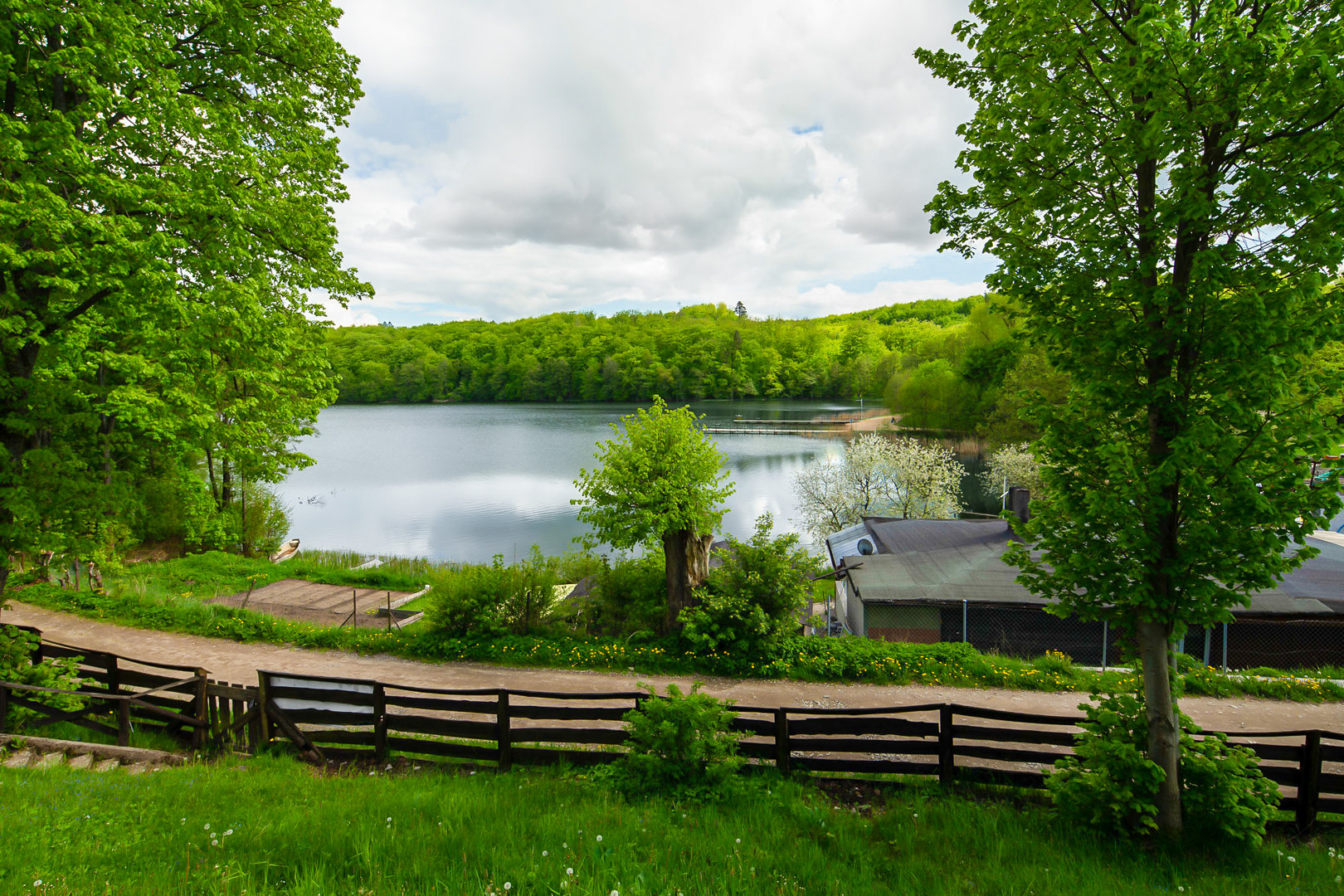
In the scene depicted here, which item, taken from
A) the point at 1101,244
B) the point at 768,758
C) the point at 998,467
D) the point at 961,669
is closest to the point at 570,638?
the point at 768,758

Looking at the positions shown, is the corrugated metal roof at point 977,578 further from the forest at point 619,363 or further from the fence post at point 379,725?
the forest at point 619,363

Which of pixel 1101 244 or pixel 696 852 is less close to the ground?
pixel 1101 244

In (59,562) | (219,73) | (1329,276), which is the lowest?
(59,562)

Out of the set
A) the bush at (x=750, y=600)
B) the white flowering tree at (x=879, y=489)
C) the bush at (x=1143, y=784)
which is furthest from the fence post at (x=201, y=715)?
the white flowering tree at (x=879, y=489)

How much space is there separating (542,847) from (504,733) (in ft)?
9.61

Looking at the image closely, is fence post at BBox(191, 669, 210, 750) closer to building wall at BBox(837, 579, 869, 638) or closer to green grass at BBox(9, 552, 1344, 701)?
green grass at BBox(9, 552, 1344, 701)

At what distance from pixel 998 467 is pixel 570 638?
111 feet

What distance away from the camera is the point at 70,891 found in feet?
12.7

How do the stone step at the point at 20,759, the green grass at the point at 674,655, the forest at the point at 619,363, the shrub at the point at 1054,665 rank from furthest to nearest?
the forest at the point at 619,363
the shrub at the point at 1054,665
the green grass at the point at 674,655
the stone step at the point at 20,759

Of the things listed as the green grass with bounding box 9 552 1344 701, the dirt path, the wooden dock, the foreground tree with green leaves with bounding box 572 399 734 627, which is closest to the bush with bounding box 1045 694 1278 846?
the green grass with bounding box 9 552 1344 701

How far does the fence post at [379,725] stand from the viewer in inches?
301

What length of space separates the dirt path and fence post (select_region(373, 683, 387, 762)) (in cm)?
346

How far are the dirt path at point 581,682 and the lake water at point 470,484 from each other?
1712 centimetres

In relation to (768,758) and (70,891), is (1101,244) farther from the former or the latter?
(70,891)
